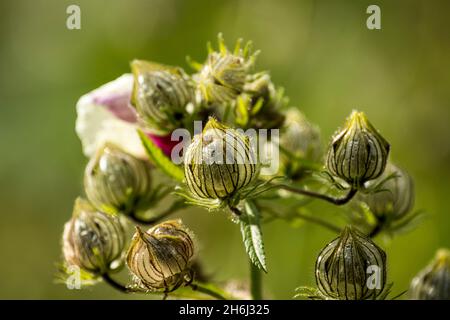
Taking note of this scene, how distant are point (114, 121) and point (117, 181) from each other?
37 cm

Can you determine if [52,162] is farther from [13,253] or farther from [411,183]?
[411,183]

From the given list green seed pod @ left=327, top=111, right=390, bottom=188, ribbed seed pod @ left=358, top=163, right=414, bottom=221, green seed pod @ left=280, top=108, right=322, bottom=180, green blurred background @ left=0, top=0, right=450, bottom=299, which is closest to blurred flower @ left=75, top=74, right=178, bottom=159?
green seed pod @ left=280, top=108, right=322, bottom=180

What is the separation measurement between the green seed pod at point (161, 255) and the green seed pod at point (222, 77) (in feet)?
2.08

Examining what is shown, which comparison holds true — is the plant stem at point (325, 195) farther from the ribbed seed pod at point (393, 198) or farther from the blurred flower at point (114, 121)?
the blurred flower at point (114, 121)

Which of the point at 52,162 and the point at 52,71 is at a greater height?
the point at 52,71

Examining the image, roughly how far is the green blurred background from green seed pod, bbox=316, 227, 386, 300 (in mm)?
3194

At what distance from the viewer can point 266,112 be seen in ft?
13.8

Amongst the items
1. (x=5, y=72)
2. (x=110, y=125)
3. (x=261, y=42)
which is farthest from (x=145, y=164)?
(x=5, y=72)

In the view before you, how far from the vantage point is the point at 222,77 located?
13.0ft

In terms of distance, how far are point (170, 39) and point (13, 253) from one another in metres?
2.23

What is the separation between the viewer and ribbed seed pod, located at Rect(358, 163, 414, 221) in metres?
4.31

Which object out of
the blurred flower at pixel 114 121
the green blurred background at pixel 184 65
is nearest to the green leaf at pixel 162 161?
the blurred flower at pixel 114 121

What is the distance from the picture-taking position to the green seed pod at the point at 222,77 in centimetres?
398

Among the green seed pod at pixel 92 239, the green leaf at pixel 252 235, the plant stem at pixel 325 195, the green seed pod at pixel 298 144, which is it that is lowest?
the green seed pod at pixel 92 239
